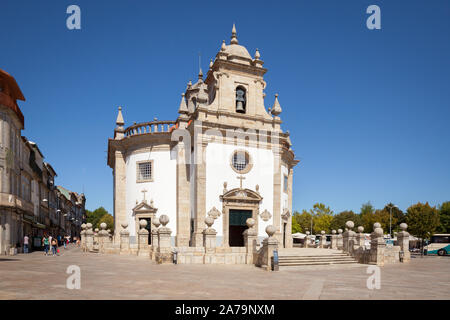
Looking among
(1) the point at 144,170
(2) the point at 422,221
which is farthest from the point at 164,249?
(2) the point at 422,221

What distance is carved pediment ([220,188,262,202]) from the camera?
23.7m

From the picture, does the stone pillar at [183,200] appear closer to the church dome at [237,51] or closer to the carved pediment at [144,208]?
the carved pediment at [144,208]

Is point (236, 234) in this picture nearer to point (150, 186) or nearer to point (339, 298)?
point (150, 186)

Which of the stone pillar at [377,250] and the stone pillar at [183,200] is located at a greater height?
the stone pillar at [183,200]

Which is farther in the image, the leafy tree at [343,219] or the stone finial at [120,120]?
the leafy tree at [343,219]

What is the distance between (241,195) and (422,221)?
31.7 metres

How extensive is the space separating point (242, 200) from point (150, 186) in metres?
7.52

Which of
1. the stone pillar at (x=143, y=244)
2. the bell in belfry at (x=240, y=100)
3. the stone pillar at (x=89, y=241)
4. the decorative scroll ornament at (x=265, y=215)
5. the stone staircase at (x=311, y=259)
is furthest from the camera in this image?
the stone pillar at (x=89, y=241)

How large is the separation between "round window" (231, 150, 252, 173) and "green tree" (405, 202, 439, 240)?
28366 mm

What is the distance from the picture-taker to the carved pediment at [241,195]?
23.7 metres

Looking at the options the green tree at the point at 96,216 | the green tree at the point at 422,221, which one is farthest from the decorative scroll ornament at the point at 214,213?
the green tree at the point at 96,216

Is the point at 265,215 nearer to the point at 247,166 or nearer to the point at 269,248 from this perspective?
the point at 247,166

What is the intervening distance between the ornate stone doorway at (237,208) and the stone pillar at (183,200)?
9.36 feet

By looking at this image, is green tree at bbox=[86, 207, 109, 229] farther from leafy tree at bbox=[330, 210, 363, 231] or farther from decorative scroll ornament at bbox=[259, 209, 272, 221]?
decorative scroll ornament at bbox=[259, 209, 272, 221]
